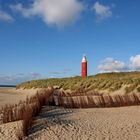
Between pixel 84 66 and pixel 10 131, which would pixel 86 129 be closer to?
pixel 10 131

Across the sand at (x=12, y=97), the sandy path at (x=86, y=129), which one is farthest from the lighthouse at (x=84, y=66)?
the sandy path at (x=86, y=129)

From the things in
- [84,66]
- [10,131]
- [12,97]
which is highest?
[84,66]

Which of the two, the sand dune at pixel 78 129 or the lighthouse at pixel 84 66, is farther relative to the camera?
the lighthouse at pixel 84 66

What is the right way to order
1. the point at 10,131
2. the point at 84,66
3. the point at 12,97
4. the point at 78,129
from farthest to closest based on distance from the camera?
the point at 84,66, the point at 12,97, the point at 78,129, the point at 10,131

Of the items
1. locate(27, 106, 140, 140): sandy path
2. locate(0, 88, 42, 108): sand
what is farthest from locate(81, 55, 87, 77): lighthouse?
locate(27, 106, 140, 140): sandy path

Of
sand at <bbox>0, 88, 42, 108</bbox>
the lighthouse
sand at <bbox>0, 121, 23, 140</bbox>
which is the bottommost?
sand at <bbox>0, 121, 23, 140</bbox>

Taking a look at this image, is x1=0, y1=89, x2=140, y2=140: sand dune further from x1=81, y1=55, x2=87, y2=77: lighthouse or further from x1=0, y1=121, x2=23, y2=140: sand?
x1=81, y1=55, x2=87, y2=77: lighthouse

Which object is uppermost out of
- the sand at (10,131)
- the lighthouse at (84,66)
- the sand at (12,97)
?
the lighthouse at (84,66)

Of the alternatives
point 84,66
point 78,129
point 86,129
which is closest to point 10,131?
point 78,129

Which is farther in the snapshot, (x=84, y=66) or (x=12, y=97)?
(x=84, y=66)

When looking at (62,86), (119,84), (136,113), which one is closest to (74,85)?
(62,86)

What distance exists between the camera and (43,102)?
14.3 meters

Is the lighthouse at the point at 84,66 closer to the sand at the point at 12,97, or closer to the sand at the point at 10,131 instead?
the sand at the point at 12,97

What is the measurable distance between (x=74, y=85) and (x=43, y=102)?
14.9 meters
